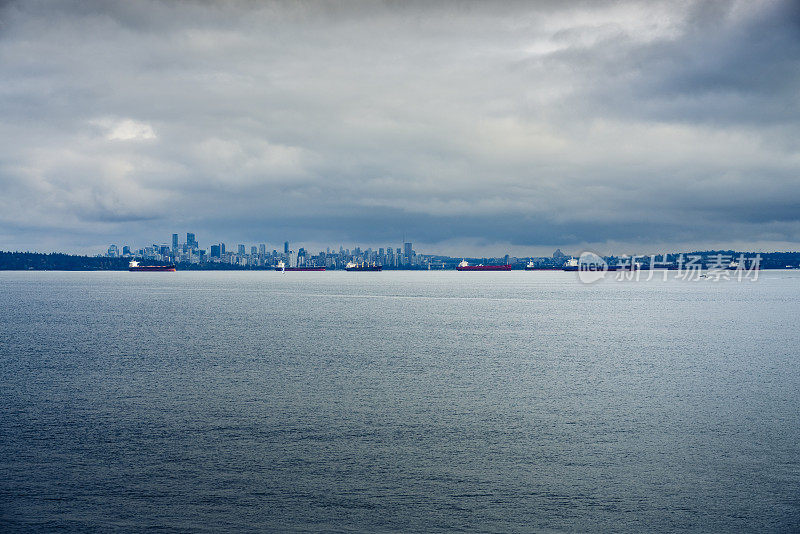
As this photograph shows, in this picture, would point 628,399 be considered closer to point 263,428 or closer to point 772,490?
point 772,490

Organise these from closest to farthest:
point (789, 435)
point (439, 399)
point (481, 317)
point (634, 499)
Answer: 1. point (634, 499)
2. point (789, 435)
3. point (439, 399)
4. point (481, 317)

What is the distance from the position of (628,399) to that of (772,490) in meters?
13.8

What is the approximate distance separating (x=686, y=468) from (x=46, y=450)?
23407mm

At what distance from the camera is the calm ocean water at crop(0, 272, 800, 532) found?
19.0 metres

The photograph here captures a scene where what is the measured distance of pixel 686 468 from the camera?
22.9m

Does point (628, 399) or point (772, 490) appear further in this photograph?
point (628, 399)

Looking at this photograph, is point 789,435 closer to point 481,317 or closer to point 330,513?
point 330,513

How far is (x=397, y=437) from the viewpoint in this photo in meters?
26.2

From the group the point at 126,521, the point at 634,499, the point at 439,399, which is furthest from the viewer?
the point at 439,399

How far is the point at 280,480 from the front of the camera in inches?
837

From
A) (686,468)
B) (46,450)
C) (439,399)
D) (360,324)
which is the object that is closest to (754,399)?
(686,468)

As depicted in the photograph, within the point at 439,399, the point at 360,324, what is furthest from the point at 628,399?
the point at 360,324

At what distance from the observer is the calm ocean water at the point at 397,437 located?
62.5ft

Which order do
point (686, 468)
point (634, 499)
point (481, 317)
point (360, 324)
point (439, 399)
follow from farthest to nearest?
point (481, 317) < point (360, 324) < point (439, 399) < point (686, 468) < point (634, 499)
